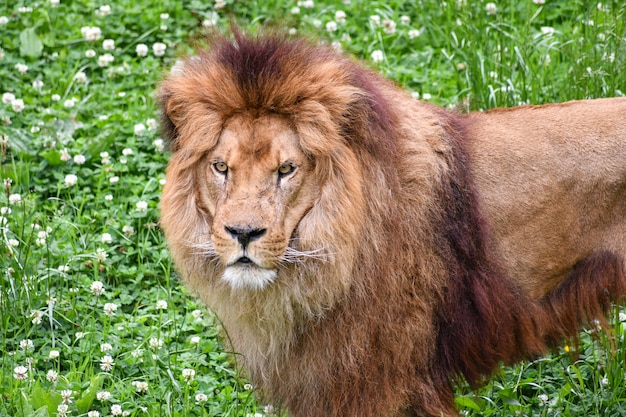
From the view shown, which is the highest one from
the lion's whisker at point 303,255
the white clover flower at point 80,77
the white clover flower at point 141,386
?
the white clover flower at point 80,77

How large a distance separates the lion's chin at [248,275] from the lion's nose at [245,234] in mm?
92

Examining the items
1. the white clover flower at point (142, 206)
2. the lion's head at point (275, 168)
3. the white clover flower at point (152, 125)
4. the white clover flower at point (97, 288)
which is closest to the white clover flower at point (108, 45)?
the white clover flower at point (152, 125)

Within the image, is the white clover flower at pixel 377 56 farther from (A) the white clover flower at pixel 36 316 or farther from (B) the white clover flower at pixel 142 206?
(A) the white clover flower at pixel 36 316

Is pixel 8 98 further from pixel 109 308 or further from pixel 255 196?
pixel 255 196

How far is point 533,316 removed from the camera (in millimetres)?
3887

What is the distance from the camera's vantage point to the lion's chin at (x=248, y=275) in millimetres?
3297

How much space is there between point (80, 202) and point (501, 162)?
2.53 metres

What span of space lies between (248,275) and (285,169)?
1.22ft

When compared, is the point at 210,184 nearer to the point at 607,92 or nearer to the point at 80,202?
the point at 80,202

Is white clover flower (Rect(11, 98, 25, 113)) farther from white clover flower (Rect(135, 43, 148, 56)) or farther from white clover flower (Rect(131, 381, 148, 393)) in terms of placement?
white clover flower (Rect(131, 381, 148, 393))

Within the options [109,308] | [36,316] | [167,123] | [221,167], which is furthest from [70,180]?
[221,167]

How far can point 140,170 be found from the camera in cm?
570

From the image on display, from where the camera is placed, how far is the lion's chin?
3297 mm

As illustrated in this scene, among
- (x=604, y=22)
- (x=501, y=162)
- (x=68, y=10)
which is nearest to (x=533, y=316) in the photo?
(x=501, y=162)
